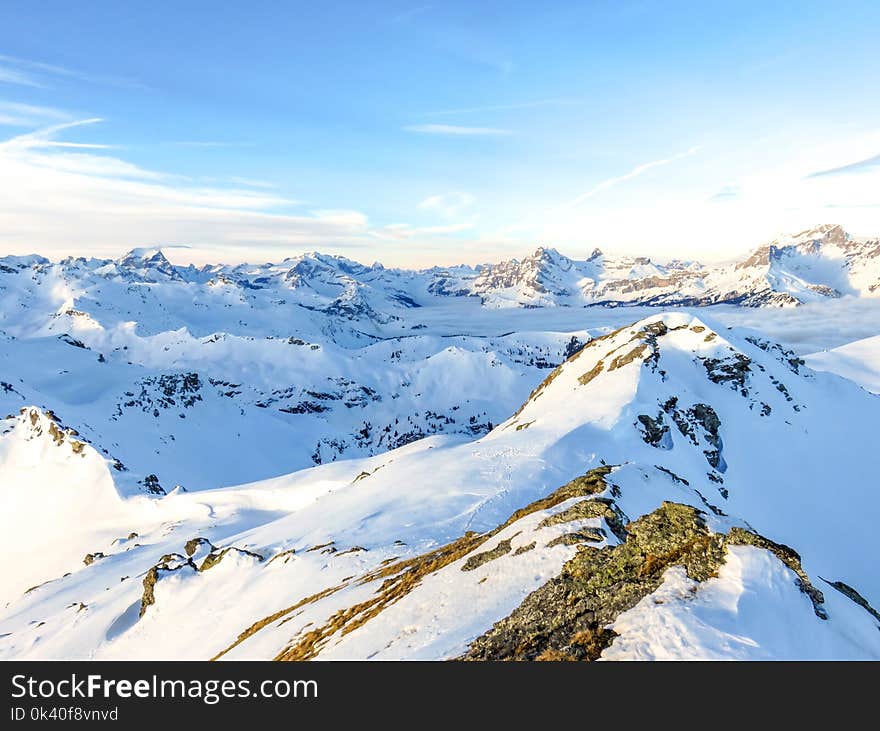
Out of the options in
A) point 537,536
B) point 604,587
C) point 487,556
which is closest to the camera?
point 604,587

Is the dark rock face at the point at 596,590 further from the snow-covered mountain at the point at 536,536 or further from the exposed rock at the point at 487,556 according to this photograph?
the exposed rock at the point at 487,556

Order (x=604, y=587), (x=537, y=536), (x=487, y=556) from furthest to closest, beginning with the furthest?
(x=487, y=556) → (x=537, y=536) → (x=604, y=587)

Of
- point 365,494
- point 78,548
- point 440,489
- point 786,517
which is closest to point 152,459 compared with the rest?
point 78,548

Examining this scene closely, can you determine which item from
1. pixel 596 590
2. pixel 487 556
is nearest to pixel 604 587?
pixel 596 590

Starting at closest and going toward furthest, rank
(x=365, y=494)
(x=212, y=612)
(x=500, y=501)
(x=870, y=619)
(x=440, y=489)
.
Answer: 1. (x=870, y=619)
2. (x=212, y=612)
3. (x=500, y=501)
4. (x=440, y=489)
5. (x=365, y=494)

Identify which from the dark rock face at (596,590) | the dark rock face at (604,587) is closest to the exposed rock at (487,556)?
the dark rock face at (596,590)

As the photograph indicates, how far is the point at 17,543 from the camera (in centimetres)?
8381

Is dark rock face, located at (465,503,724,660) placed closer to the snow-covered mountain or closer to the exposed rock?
the snow-covered mountain

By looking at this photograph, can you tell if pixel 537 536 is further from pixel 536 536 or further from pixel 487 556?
pixel 487 556

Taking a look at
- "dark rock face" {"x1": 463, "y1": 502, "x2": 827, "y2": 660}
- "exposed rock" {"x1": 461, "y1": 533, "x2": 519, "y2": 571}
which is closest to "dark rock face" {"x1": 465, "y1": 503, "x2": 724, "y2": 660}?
"dark rock face" {"x1": 463, "y1": 502, "x2": 827, "y2": 660}

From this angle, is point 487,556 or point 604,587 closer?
point 604,587

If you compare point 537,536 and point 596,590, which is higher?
point 596,590
